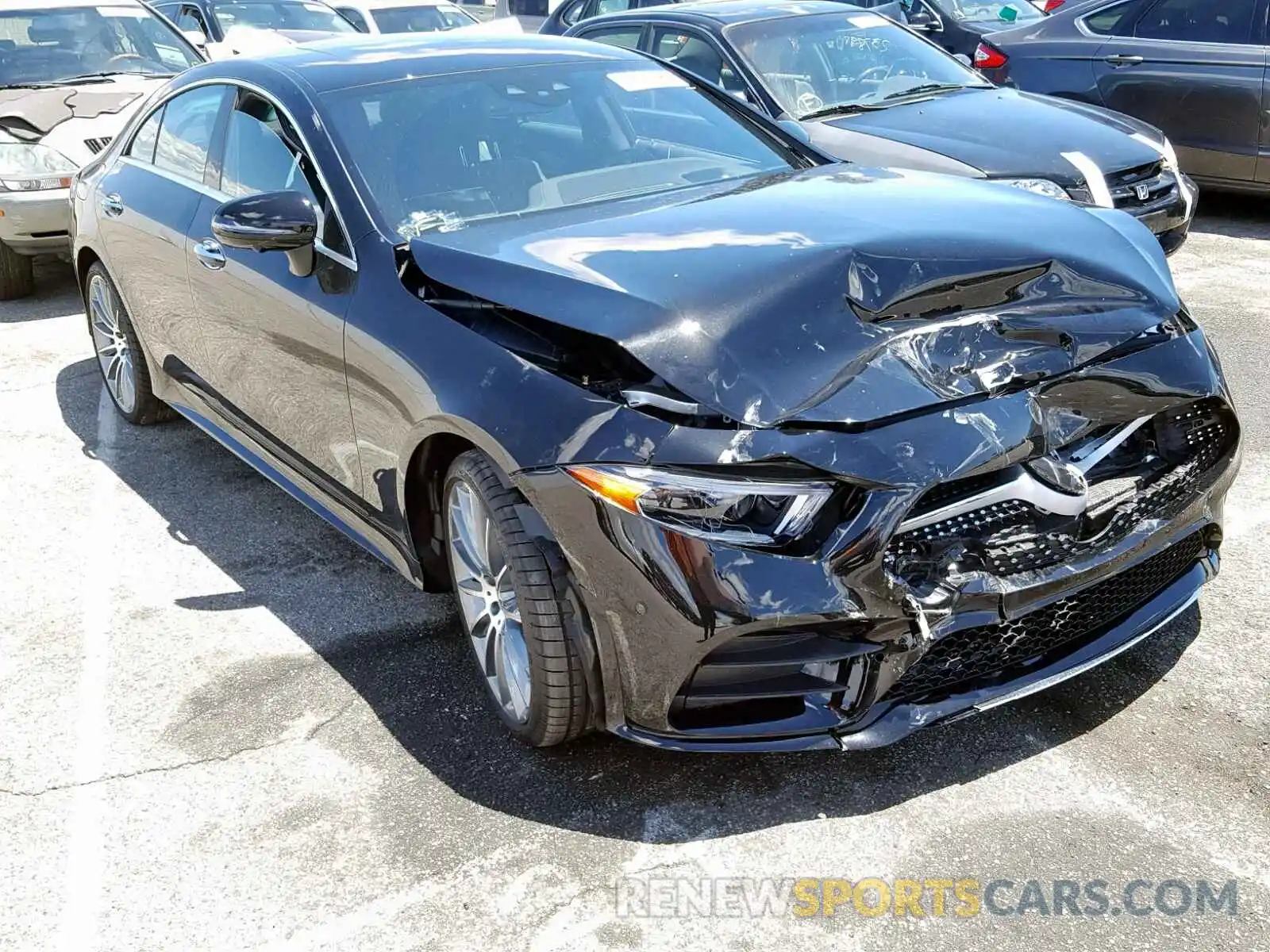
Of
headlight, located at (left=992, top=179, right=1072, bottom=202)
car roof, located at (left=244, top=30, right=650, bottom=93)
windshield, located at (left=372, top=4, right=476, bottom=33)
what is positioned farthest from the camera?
windshield, located at (left=372, top=4, right=476, bottom=33)

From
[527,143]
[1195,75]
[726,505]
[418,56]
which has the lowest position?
[1195,75]

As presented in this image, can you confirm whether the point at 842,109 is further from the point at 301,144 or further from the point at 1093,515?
the point at 1093,515

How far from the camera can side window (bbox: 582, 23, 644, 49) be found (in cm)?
777

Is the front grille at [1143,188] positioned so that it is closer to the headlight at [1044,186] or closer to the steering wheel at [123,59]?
the headlight at [1044,186]

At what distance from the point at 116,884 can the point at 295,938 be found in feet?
1.54

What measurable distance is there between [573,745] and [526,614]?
0.46m

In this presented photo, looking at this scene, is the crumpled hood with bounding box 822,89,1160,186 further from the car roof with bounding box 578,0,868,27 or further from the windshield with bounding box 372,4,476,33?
the windshield with bounding box 372,4,476,33

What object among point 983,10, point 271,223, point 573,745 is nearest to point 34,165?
point 271,223

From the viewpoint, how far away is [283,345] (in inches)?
153

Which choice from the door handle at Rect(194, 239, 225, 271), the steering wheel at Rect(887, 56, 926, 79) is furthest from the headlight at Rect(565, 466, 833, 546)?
the steering wheel at Rect(887, 56, 926, 79)

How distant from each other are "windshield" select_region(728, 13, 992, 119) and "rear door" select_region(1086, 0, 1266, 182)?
1.65 m

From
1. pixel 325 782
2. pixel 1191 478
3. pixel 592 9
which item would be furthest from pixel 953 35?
pixel 325 782

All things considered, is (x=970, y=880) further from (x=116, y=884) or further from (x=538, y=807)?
(x=116, y=884)

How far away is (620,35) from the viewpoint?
791 centimetres
